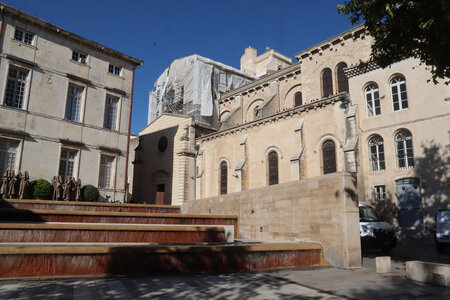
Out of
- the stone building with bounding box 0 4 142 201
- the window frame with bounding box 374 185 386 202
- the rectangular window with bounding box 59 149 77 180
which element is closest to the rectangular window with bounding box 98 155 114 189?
the stone building with bounding box 0 4 142 201

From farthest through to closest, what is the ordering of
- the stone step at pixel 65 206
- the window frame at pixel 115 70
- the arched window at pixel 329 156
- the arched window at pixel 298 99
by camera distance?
the arched window at pixel 298 99
the window frame at pixel 115 70
the arched window at pixel 329 156
the stone step at pixel 65 206

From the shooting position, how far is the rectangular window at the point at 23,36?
20.2 metres

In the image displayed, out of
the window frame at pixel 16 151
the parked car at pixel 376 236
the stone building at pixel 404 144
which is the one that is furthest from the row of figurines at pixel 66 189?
the stone building at pixel 404 144

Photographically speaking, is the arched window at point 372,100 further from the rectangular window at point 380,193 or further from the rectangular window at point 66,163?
the rectangular window at point 66,163

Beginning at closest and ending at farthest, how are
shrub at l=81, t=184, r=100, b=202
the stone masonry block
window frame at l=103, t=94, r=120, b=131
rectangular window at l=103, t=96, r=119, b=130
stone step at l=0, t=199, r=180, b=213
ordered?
the stone masonry block < stone step at l=0, t=199, r=180, b=213 < shrub at l=81, t=184, r=100, b=202 < window frame at l=103, t=94, r=120, b=131 < rectangular window at l=103, t=96, r=119, b=130

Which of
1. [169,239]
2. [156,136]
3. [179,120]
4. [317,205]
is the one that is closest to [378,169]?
[317,205]

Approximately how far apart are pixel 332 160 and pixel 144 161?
21118 millimetres

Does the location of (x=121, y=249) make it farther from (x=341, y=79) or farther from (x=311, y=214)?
(x=341, y=79)

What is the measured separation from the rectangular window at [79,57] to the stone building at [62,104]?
0.21ft

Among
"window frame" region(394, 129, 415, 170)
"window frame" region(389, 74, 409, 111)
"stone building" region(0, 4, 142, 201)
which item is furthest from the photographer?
"stone building" region(0, 4, 142, 201)

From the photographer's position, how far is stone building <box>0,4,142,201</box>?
1956 cm

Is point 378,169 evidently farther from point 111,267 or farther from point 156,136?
point 156,136

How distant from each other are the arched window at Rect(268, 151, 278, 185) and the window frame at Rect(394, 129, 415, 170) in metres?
8.82

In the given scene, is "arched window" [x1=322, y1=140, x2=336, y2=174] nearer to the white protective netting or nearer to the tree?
the tree
